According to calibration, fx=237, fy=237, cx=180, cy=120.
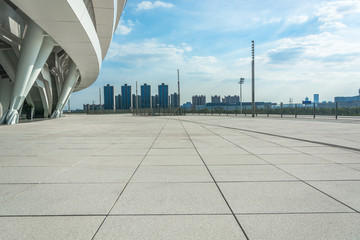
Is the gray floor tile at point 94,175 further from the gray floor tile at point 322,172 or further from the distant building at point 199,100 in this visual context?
the distant building at point 199,100

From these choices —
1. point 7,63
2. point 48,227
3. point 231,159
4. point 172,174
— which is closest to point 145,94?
point 7,63

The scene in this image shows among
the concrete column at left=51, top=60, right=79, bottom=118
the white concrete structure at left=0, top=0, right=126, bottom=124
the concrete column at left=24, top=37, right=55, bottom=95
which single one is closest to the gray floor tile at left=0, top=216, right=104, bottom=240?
the white concrete structure at left=0, top=0, right=126, bottom=124

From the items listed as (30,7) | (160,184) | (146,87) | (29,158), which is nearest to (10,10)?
(30,7)

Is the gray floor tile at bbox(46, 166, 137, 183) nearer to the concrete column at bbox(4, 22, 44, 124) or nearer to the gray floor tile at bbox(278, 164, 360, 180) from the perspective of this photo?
the gray floor tile at bbox(278, 164, 360, 180)

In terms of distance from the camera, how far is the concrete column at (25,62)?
737 inches

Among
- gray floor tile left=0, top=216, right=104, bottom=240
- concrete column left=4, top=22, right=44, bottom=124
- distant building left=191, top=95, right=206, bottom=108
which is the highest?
distant building left=191, top=95, right=206, bottom=108

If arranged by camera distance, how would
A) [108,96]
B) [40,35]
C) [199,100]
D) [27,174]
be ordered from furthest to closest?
[199,100] → [108,96] → [40,35] → [27,174]

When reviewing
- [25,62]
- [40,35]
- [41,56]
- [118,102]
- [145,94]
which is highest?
[145,94]

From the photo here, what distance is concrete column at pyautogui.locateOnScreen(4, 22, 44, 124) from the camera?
18719 millimetres

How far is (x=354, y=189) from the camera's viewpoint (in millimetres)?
3838

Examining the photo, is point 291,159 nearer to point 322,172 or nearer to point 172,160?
point 322,172

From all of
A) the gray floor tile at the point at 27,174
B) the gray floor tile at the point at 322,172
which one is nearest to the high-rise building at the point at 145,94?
the gray floor tile at the point at 27,174

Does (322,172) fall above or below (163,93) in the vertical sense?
below

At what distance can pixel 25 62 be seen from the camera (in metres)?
19.0
